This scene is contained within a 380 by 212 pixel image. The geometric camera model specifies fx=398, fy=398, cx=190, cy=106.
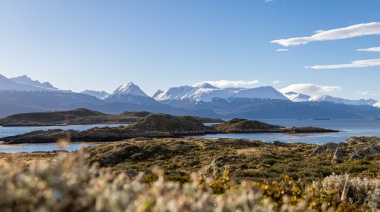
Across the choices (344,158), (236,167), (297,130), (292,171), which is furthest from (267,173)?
(297,130)

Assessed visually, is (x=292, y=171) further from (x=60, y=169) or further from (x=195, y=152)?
(x=60, y=169)

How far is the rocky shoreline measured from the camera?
104m

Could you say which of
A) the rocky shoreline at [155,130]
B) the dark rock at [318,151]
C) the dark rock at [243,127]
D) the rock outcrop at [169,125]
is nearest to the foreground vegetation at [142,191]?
the dark rock at [318,151]

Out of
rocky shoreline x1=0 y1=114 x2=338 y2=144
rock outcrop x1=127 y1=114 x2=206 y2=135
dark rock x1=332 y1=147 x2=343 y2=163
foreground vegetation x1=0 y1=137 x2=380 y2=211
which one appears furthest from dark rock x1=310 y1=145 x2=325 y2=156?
rock outcrop x1=127 y1=114 x2=206 y2=135

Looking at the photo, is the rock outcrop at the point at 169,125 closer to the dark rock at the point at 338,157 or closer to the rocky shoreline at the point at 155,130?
the rocky shoreline at the point at 155,130

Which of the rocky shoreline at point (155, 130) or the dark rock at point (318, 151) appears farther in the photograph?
the rocky shoreline at point (155, 130)

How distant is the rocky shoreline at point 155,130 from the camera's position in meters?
104

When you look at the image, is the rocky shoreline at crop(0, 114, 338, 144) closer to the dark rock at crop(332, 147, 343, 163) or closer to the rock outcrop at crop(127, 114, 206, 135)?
the rock outcrop at crop(127, 114, 206, 135)

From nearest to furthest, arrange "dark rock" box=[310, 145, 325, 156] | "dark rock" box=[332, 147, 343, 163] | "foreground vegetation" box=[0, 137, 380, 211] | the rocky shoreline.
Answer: "foreground vegetation" box=[0, 137, 380, 211], "dark rock" box=[332, 147, 343, 163], "dark rock" box=[310, 145, 325, 156], the rocky shoreline

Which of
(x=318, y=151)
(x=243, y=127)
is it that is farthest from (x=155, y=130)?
(x=318, y=151)

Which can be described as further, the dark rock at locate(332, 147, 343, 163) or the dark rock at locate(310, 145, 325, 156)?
the dark rock at locate(310, 145, 325, 156)

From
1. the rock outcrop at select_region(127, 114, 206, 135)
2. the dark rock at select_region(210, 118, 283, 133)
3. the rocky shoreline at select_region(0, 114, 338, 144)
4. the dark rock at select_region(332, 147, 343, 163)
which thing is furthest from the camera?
the dark rock at select_region(210, 118, 283, 133)

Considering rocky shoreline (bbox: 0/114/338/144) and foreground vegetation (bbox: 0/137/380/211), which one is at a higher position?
foreground vegetation (bbox: 0/137/380/211)

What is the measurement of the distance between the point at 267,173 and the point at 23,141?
8324 centimetres
